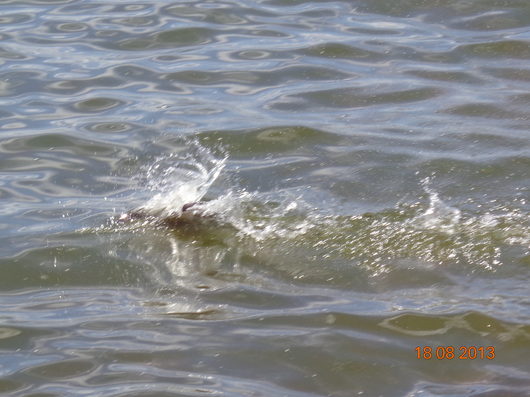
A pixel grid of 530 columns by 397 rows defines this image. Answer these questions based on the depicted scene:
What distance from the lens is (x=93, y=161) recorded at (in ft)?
21.4

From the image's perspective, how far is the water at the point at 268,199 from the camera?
14.3 ft

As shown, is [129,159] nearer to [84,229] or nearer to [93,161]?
[93,161]

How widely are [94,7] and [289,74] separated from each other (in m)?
2.38


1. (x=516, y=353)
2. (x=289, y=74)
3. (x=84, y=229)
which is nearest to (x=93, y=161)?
(x=84, y=229)
